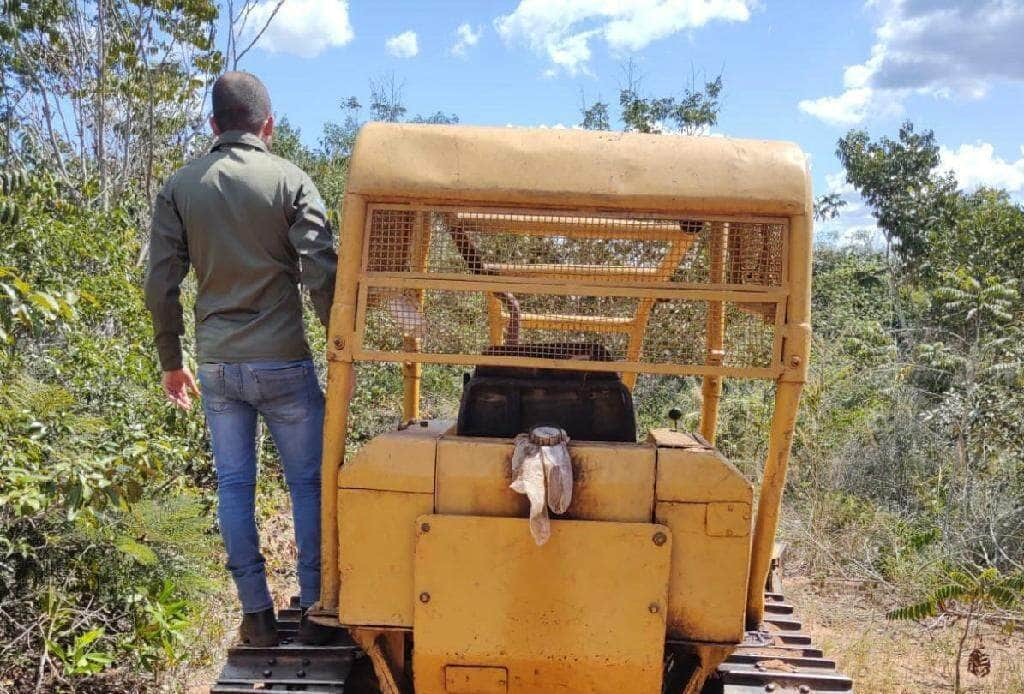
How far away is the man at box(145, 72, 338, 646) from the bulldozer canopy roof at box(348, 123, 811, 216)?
0.40 metres

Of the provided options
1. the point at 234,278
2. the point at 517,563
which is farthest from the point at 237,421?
the point at 517,563

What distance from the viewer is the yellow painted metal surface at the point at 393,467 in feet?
8.87

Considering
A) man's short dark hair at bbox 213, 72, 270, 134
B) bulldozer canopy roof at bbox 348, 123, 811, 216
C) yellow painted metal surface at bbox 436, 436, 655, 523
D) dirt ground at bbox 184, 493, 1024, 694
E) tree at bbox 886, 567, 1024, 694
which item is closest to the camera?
bulldozer canopy roof at bbox 348, 123, 811, 216

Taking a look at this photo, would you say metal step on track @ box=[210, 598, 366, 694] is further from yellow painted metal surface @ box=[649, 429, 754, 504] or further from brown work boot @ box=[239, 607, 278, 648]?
yellow painted metal surface @ box=[649, 429, 754, 504]

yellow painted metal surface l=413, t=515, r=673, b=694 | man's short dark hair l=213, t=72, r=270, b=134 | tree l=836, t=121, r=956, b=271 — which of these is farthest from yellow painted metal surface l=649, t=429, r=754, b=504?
tree l=836, t=121, r=956, b=271

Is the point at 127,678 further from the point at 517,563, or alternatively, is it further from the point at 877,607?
the point at 877,607

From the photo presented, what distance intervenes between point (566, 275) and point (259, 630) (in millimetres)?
1523

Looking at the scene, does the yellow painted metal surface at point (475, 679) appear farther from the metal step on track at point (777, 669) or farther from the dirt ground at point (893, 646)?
the dirt ground at point (893, 646)

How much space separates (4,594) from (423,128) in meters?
2.79

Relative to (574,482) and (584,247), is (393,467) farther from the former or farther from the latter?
(584,247)

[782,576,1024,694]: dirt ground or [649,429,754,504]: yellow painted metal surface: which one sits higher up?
[649,429,754,504]: yellow painted metal surface

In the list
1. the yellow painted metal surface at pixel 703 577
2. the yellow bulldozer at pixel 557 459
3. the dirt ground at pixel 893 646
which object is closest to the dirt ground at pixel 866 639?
the dirt ground at pixel 893 646

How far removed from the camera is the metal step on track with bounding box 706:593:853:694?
2.84 metres

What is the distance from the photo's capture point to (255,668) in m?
2.92
